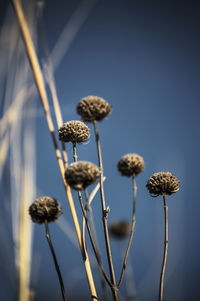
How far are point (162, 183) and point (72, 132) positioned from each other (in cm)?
36

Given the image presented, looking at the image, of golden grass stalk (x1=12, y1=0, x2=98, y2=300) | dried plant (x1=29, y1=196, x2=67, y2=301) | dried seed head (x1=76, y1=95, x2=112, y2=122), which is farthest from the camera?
dried seed head (x1=76, y1=95, x2=112, y2=122)

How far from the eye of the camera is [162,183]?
995 mm

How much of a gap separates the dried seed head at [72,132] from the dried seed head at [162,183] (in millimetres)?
292

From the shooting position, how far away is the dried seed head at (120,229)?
86cm

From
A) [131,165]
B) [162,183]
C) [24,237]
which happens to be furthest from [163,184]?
[24,237]

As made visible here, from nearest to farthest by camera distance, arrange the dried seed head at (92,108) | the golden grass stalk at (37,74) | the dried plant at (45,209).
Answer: the golden grass stalk at (37,74) < the dried plant at (45,209) < the dried seed head at (92,108)

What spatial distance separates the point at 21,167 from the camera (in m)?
0.85

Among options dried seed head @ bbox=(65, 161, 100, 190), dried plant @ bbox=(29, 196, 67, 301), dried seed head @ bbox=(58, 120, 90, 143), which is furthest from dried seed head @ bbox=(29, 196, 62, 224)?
dried seed head @ bbox=(58, 120, 90, 143)

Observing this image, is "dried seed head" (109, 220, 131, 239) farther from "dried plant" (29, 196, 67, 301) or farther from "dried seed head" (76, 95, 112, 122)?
"dried seed head" (76, 95, 112, 122)

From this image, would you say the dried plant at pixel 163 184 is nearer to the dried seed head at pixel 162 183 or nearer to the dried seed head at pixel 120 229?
the dried seed head at pixel 162 183

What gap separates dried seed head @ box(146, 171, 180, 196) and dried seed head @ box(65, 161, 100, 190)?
288mm

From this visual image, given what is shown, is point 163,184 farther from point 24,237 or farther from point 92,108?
point 24,237

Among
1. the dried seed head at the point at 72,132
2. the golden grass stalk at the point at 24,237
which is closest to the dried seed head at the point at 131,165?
the dried seed head at the point at 72,132

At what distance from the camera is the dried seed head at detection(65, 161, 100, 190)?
0.75 metres
